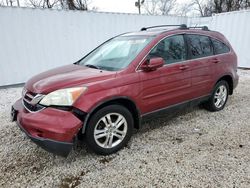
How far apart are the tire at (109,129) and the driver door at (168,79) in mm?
365

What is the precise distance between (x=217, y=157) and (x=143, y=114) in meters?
1.14

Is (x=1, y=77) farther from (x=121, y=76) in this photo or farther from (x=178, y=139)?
(x=178, y=139)

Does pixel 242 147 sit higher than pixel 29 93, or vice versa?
pixel 29 93

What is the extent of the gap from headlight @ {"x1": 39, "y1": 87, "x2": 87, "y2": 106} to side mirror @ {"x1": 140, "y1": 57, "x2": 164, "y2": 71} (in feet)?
3.20

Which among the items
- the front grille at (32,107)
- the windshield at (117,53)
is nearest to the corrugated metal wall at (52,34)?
the windshield at (117,53)

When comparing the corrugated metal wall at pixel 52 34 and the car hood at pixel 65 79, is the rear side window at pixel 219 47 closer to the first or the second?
the car hood at pixel 65 79

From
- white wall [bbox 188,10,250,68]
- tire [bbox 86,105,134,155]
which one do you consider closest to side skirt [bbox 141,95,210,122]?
tire [bbox 86,105,134,155]

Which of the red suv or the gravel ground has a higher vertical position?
the red suv

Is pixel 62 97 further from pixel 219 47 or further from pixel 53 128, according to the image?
pixel 219 47

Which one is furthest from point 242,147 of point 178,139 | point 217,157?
point 178,139

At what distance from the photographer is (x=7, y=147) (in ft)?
10.4

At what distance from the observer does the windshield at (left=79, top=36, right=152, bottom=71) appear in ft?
10.2

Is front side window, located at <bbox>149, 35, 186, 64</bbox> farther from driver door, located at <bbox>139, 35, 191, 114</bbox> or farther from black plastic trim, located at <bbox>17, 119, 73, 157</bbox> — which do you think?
black plastic trim, located at <bbox>17, 119, 73, 157</bbox>

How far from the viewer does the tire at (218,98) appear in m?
4.24
